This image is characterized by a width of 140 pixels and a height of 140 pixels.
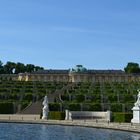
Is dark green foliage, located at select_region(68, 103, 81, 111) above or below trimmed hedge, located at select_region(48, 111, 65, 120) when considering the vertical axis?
above

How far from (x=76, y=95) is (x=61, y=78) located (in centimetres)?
9704

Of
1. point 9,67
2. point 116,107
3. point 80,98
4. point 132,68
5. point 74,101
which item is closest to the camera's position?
point 116,107

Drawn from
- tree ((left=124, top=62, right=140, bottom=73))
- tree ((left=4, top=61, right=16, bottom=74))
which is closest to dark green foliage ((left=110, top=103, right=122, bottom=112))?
tree ((left=124, top=62, right=140, bottom=73))

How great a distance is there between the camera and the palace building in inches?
5581

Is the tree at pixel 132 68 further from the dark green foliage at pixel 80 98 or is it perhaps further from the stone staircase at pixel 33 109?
the stone staircase at pixel 33 109

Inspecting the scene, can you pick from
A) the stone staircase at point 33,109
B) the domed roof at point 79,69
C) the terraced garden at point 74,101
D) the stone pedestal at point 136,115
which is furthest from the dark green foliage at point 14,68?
the stone pedestal at point 136,115

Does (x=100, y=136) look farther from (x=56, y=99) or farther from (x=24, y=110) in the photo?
(x=56, y=99)

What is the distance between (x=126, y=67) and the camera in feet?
506

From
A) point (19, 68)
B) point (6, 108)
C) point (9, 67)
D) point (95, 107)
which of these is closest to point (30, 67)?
point (19, 68)

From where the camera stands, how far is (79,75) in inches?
5586

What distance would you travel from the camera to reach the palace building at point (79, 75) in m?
142

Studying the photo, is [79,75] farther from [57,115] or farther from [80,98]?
[57,115]

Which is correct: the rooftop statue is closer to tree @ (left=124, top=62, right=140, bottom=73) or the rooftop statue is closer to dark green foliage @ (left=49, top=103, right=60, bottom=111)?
tree @ (left=124, top=62, right=140, bottom=73)

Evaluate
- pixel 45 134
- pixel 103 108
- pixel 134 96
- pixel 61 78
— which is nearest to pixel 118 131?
pixel 45 134
